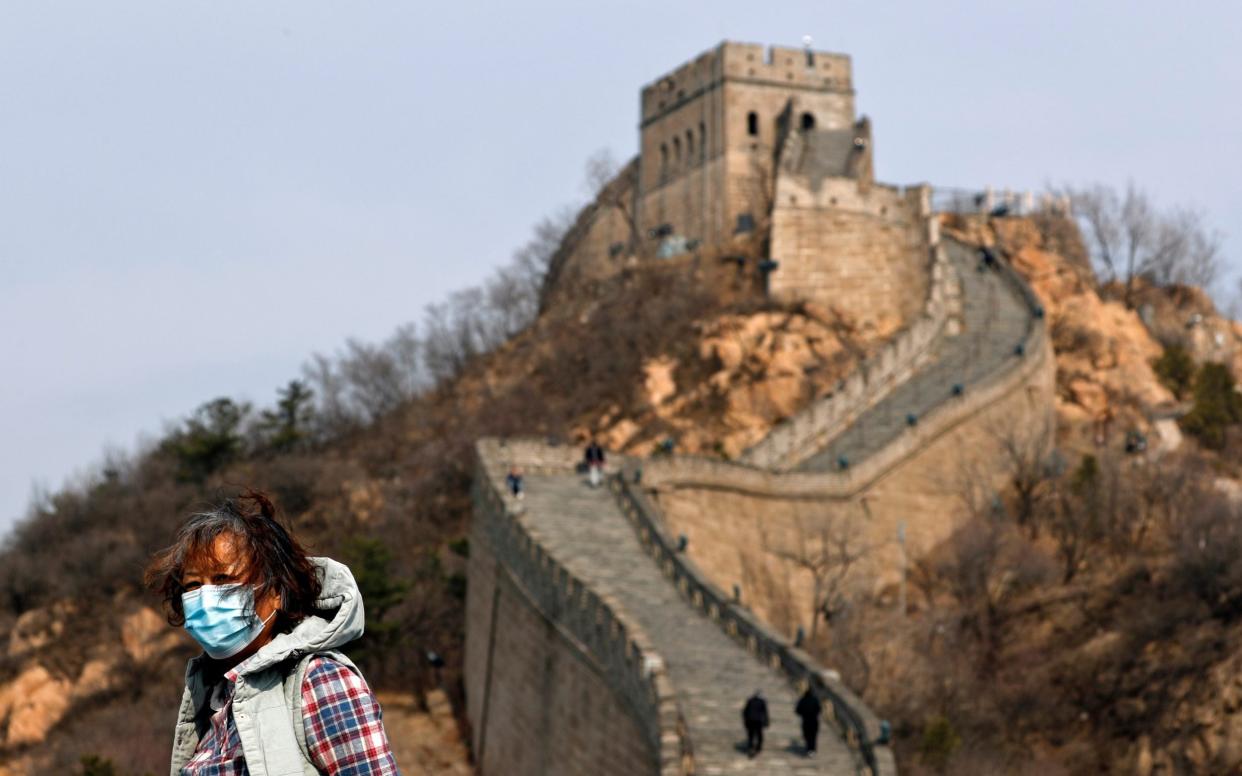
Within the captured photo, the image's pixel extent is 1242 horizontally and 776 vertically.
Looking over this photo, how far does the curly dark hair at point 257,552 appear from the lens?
4469 mm

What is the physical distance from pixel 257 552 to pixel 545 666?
28031 mm

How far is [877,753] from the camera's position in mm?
23281

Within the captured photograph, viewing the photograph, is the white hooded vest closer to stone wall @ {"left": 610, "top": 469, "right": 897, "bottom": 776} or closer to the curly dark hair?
the curly dark hair

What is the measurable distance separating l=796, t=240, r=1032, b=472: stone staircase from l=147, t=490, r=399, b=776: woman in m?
37.1

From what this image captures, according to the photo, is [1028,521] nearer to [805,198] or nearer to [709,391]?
[709,391]

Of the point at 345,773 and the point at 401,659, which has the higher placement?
the point at 345,773

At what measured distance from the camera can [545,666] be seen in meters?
32.2

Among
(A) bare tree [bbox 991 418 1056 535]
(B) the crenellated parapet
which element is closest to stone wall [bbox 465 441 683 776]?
(B) the crenellated parapet

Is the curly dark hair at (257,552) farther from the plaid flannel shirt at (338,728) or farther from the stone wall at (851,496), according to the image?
the stone wall at (851,496)

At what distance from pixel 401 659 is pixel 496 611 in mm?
6891

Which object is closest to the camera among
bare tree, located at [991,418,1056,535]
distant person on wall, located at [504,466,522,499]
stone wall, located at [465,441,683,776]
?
stone wall, located at [465,441,683,776]

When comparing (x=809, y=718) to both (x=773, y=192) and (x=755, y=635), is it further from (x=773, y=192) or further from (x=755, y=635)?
(x=773, y=192)

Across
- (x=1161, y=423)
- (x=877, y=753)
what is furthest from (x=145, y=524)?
(x=877, y=753)

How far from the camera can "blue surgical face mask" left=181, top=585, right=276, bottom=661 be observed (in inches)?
170
